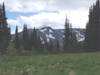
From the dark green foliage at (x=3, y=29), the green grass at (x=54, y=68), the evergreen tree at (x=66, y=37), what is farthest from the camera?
the evergreen tree at (x=66, y=37)

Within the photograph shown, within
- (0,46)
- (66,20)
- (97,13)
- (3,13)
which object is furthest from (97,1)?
(0,46)

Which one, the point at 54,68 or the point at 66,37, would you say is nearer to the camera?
the point at 54,68

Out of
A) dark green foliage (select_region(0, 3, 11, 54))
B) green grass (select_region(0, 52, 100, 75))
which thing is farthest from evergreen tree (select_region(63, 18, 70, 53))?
green grass (select_region(0, 52, 100, 75))

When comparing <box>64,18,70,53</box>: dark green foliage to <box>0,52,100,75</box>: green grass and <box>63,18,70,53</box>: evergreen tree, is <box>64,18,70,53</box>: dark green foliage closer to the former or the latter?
<box>63,18,70,53</box>: evergreen tree

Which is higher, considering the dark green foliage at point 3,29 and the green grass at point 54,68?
the dark green foliage at point 3,29

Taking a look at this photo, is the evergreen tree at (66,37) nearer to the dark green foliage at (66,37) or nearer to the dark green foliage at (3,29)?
the dark green foliage at (66,37)

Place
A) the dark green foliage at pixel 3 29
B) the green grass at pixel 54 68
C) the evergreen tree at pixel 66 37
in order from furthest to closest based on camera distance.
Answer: the evergreen tree at pixel 66 37 < the dark green foliage at pixel 3 29 < the green grass at pixel 54 68

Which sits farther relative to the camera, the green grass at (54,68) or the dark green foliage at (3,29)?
the dark green foliage at (3,29)

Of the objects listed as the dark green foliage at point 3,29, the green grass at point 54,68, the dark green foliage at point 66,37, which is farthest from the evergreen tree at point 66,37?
the green grass at point 54,68

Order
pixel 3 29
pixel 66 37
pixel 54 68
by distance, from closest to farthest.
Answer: pixel 54 68
pixel 3 29
pixel 66 37

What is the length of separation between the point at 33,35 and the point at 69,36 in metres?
21.1

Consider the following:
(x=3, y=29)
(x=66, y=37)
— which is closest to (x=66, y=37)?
(x=66, y=37)

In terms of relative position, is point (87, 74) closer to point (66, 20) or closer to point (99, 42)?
point (99, 42)

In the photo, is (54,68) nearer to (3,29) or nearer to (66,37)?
(3,29)
